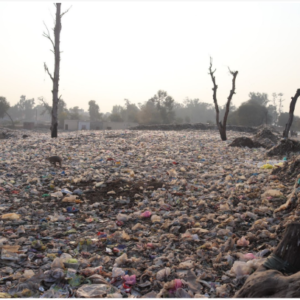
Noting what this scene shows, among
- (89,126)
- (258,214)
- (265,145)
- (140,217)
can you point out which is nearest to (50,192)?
(140,217)

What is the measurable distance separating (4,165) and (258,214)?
5.36m

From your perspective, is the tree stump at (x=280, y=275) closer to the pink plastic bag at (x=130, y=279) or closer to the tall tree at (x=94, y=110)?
the pink plastic bag at (x=130, y=279)

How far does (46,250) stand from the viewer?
2918 millimetres

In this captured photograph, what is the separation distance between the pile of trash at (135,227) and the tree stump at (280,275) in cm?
29

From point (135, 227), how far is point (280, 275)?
6.11 ft

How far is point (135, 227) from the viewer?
11.3 feet

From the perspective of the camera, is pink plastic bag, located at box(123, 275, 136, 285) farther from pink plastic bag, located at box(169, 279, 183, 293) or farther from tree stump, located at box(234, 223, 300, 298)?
tree stump, located at box(234, 223, 300, 298)

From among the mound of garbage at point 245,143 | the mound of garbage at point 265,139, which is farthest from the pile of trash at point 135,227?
the mound of garbage at point 265,139

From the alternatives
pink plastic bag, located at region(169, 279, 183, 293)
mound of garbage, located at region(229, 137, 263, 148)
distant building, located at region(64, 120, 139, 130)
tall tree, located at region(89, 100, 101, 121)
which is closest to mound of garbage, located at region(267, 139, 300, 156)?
mound of garbage, located at region(229, 137, 263, 148)

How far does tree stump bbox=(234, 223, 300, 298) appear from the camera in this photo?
1757 mm

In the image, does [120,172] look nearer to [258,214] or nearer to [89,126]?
[258,214]

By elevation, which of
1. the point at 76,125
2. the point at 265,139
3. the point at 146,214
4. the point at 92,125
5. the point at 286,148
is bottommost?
the point at 146,214

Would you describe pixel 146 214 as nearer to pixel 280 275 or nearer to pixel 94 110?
pixel 280 275

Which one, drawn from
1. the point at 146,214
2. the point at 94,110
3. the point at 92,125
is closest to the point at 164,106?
the point at 92,125
